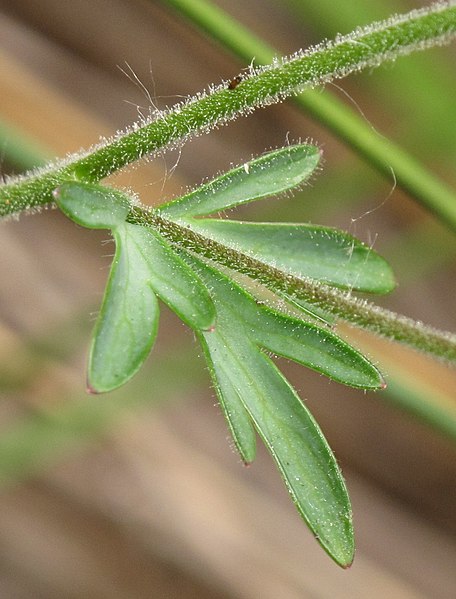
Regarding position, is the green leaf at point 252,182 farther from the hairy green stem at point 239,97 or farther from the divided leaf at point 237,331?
the hairy green stem at point 239,97

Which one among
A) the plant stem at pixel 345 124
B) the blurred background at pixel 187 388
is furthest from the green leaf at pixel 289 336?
the blurred background at pixel 187 388

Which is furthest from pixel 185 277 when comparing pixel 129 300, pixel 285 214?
pixel 285 214

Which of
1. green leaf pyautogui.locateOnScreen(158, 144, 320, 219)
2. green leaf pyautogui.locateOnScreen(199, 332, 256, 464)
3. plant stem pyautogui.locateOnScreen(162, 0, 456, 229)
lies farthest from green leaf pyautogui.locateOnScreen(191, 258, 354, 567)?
plant stem pyautogui.locateOnScreen(162, 0, 456, 229)

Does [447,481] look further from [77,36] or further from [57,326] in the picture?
[77,36]

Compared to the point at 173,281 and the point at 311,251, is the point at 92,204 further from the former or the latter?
the point at 311,251

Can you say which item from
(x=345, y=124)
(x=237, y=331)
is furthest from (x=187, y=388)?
(x=237, y=331)

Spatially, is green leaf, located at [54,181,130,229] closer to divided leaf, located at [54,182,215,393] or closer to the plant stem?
divided leaf, located at [54,182,215,393]
